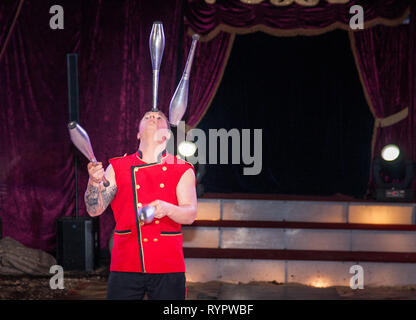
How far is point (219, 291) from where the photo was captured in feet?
14.8

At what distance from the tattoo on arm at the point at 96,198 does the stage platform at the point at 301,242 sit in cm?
298

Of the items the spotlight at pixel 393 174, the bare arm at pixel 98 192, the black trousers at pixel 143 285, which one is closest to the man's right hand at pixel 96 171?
the bare arm at pixel 98 192

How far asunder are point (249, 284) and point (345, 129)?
3.04m

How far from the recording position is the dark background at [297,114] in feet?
22.2

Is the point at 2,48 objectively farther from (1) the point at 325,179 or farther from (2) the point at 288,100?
(1) the point at 325,179

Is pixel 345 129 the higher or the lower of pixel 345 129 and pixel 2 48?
the lower

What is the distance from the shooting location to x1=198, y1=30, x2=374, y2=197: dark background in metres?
6.76

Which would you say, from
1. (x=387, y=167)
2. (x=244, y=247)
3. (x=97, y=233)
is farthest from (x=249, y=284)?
(x=387, y=167)

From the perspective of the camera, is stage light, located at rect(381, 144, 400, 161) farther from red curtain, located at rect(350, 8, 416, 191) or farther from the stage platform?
the stage platform

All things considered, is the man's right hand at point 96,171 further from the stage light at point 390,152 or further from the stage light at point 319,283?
the stage light at point 390,152

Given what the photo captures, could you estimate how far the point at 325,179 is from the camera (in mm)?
6875

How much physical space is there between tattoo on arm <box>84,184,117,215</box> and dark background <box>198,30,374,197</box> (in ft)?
16.2

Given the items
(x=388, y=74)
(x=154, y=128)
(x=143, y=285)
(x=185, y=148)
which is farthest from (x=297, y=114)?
(x=143, y=285)

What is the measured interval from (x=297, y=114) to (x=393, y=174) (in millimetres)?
1565
